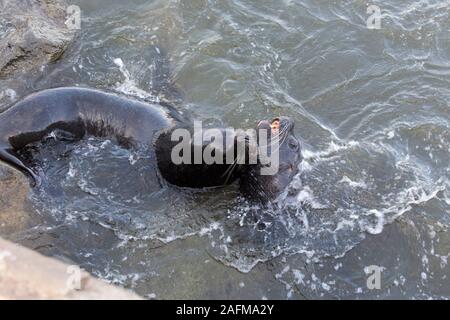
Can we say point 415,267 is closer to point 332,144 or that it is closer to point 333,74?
point 332,144

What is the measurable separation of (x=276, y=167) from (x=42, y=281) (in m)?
2.76

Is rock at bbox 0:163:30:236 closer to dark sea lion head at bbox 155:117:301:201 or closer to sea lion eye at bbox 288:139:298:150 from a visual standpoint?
dark sea lion head at bbox 155:117:301:201

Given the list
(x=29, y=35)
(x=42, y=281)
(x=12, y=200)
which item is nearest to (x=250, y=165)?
(x=12, y=200)

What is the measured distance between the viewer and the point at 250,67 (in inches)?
291

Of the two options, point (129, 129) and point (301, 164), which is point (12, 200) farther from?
point (301, 164)

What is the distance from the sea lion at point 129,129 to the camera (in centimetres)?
560

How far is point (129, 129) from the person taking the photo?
19.7 ft

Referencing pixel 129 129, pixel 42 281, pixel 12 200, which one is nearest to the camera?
pixel 42 281

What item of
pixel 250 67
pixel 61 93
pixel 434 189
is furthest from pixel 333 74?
pixel 61 93

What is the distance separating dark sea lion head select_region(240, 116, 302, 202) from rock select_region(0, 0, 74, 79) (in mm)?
3352

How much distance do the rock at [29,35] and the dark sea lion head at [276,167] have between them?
3.35 metres

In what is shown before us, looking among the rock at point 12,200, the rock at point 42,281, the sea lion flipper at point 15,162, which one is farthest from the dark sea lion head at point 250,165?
the rock at point 42,281

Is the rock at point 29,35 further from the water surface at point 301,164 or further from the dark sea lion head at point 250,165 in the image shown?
the dark sea lion head at point 250,165

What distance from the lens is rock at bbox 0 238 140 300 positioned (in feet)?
11.3
